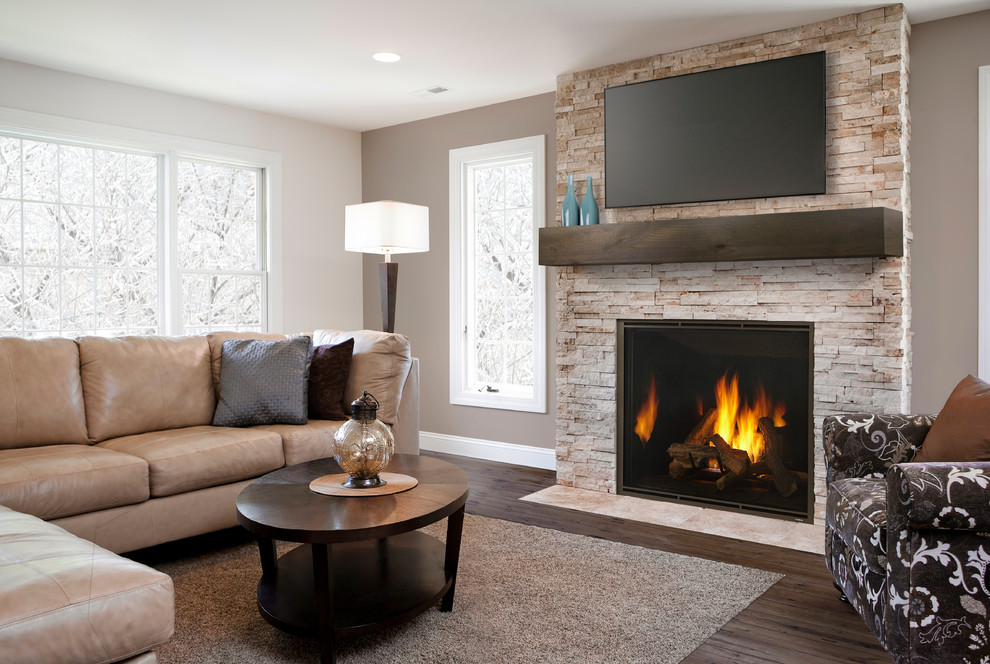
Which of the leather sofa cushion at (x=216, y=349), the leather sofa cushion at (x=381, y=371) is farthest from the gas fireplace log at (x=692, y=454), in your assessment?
the leather sofa cushion at (x=216, y=349)

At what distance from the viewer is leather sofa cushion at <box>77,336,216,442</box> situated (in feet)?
11.0

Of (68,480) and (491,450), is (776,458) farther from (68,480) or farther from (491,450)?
(68,480)

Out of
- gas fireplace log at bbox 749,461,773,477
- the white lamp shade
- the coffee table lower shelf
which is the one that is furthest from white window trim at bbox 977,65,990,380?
the white lamp shade

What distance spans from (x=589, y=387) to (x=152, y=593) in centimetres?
298

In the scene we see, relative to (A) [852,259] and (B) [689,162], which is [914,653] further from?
(B) [689,162]

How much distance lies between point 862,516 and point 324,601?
5.21ft

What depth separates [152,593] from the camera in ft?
5.57

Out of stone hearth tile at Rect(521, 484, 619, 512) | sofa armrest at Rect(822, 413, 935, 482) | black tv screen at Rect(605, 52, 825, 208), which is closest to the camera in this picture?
sofa armrest at Rect(822, 413, 935, 482)

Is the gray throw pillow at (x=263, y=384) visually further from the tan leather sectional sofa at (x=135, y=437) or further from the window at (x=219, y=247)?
the window at (x=219, y=247)

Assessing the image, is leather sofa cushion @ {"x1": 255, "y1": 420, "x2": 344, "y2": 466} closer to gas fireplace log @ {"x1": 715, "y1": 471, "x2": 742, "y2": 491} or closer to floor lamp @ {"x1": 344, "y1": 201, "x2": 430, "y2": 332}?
floor lamp @ {"x1": 344, "y1": 201, "x2": 430, "y2": 332}

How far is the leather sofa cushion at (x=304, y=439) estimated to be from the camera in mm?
3461

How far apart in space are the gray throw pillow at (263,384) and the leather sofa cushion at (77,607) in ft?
5.66

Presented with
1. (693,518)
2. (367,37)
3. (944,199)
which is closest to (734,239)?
(944,199)

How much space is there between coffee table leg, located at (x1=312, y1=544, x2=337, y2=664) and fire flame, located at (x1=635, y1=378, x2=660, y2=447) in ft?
8.22
